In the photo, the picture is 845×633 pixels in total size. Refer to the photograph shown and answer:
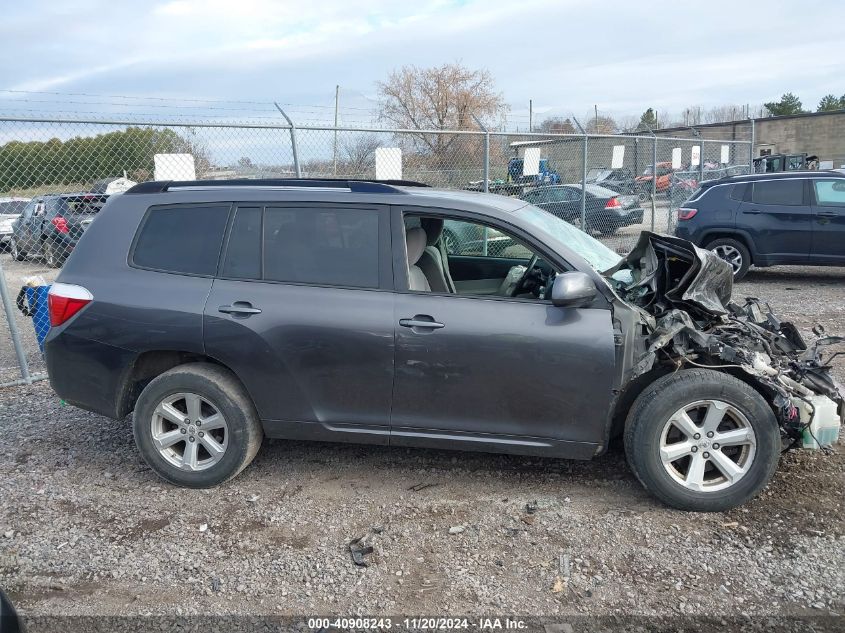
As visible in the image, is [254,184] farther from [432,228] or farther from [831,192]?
[831,192]

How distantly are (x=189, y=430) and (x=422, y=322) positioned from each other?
1.57 metres

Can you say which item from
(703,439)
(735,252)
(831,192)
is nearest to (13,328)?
(703,439)

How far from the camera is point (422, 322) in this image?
12.4 ft

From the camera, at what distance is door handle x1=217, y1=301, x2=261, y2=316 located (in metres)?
3.93

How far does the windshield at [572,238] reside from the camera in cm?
417

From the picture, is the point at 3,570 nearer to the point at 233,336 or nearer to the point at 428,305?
the point at 233,336

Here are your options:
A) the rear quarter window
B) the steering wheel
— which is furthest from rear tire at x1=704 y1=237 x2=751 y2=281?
the steering wheel

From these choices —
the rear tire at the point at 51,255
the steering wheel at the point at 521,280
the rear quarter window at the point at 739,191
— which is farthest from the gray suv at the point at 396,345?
the rear quarter window at the point at 739,191

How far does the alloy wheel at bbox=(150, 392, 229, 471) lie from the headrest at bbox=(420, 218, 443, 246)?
1.71 m

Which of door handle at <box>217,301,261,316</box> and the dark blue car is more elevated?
the dark blue car

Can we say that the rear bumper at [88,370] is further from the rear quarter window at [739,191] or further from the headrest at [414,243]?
the rear quarter window at [739,191]

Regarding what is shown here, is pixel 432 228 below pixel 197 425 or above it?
above

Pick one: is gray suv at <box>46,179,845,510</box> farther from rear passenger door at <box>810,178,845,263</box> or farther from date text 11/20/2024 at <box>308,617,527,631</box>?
rear passenger door at <box>810,178,845,263</box>

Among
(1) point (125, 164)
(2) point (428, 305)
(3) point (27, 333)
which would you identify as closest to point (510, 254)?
(2) point (428, 305)
